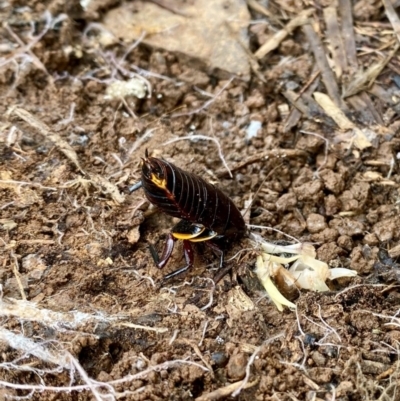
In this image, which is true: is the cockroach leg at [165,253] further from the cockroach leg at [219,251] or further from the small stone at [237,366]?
the small stone at [237,366]

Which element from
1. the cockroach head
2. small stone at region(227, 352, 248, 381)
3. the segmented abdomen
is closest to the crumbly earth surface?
small stone at region(227, 352, 248, 381)

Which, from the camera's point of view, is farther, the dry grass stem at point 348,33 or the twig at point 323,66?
the dry grass stem at point 348,33

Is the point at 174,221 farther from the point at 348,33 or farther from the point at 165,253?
the point at 348,33

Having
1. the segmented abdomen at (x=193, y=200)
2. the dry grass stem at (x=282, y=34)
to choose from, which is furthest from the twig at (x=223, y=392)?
the dry grass stem at (x=282, y=34)

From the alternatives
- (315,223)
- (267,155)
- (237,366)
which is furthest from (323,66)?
(237,366)

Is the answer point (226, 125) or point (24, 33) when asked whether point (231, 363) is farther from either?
point (24, 33)

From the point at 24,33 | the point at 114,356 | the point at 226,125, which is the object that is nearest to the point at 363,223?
the point at 226,125
